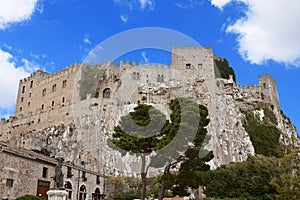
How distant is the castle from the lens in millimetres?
38812

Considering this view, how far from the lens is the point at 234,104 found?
1726 inches

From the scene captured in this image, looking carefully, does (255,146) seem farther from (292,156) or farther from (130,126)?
(130,126)

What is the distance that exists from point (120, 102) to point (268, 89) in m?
23.6

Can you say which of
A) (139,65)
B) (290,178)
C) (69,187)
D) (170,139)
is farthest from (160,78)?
(290,178)

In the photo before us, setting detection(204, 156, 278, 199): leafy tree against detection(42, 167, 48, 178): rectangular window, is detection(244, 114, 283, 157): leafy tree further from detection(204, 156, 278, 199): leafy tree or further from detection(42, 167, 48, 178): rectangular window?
detection(42, 167, 48, 178): rectangular window

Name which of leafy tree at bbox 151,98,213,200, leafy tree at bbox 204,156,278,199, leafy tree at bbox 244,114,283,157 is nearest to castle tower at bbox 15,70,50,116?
leafy tree at bbox 244,114,283,157

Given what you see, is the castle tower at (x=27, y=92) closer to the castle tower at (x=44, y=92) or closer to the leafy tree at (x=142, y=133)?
the castle tower at (x=44, y=92)

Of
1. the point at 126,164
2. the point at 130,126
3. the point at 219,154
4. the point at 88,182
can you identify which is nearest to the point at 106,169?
the point at 126,164

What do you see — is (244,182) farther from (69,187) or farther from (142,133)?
(69,187)

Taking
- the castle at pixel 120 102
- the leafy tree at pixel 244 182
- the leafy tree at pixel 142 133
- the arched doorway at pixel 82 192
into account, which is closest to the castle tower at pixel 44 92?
the castle at pixel 120 102

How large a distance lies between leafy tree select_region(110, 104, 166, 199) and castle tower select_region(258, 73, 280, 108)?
3450 cm

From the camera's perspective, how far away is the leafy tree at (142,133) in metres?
17.4

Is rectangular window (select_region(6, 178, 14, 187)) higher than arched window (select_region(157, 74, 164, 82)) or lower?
lower

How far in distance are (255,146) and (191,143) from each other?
2632 centimetres
